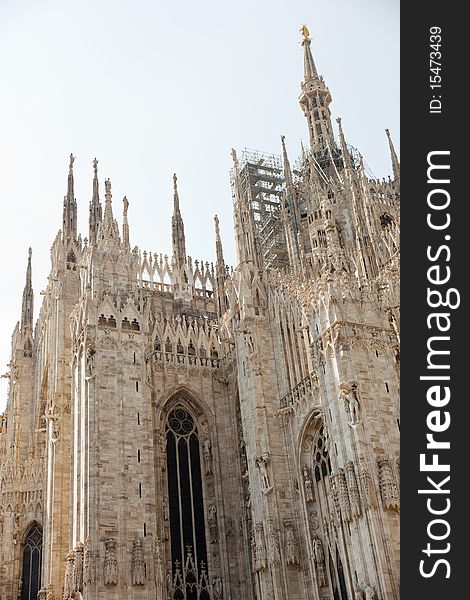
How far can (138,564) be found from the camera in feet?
87.4

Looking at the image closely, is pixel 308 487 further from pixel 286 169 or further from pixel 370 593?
pixel 286 169

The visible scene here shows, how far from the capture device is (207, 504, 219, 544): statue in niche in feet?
100

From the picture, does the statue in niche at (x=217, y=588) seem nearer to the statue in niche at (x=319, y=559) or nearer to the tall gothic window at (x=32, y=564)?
the statue in niche at (x=319, y=559)

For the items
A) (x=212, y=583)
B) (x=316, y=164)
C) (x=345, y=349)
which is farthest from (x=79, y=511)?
(x=316, y=164)

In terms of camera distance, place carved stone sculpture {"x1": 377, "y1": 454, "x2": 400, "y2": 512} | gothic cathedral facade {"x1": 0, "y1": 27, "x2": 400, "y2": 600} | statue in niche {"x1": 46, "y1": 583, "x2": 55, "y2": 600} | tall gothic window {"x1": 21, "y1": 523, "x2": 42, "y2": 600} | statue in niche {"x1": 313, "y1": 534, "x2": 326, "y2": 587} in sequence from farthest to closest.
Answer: tall gothic window {"x1": 21, "y1": 523, "x2": 42, "y2": 600} → statue in niche {"x1": 46, "y1": 583, "x2": 55, "y2": 600} → statue in niche {"x1": 313, "y1": 534, "x2": 326, "y2": 587} → gothic cathedral facade {"x1": 0, "y1": 27, "x2": 400, "y2": 600} → carved stone sculpture {"x1": 377, "y1": 454, "x2": 400, "y2": 512}

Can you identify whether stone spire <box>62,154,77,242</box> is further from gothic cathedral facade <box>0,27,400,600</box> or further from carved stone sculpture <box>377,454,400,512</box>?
carved stone sculpture <box>377,454,400,512</box>

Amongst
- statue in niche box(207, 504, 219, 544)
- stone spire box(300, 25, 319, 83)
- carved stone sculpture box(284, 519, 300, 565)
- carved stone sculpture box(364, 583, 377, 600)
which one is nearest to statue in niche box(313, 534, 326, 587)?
carved stone sculpture box(284, 519, 300, 565)

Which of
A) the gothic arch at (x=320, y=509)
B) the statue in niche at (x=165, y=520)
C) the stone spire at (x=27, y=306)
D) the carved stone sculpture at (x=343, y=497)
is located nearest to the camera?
the carved stone sculpture at (x=343, y=497)

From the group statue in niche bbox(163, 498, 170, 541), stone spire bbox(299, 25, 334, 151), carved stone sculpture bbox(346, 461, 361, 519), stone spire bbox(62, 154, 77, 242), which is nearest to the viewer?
carved stone sculpture bbox(346, 461, 361, 519)

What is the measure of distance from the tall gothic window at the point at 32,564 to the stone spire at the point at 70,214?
1719 centimetres

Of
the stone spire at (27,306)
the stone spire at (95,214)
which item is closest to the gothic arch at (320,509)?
the stone spire at (95,214)

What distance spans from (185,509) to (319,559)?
24.2 ft

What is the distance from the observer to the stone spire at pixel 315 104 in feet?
182

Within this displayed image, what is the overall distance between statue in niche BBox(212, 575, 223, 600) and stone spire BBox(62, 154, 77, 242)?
22634mm
